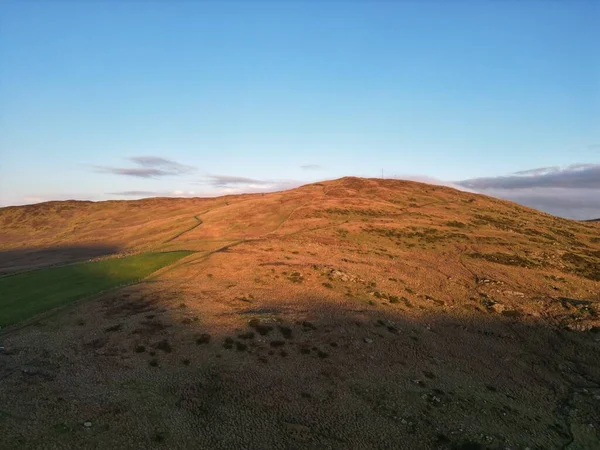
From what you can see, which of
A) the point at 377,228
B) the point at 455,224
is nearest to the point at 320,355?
the point at 377,228

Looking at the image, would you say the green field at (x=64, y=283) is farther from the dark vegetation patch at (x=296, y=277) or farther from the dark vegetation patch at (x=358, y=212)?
the dark vegetation patch at (x=358, y=212)

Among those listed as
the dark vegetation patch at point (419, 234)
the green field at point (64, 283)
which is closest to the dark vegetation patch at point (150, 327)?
the green field at point (64, 283)

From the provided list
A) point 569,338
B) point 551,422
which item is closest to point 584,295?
point 569,338

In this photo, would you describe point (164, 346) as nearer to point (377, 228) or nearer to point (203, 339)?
point (203, 339)

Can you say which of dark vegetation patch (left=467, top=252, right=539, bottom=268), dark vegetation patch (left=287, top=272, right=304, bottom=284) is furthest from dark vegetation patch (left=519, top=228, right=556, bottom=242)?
dark vegetation patch (left=287, top=272, right=304, bottom=284)

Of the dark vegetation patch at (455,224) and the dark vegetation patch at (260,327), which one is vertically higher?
the dark vegetation patch at (455,224)

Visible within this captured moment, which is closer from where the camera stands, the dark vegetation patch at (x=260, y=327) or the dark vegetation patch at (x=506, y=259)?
the dark vegetation patch at (x=260, y=327)

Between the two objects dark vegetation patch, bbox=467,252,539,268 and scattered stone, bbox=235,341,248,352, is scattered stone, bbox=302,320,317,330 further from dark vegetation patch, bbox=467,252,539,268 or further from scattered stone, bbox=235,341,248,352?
dark vegetation patch, bbox=467,252,539,268
